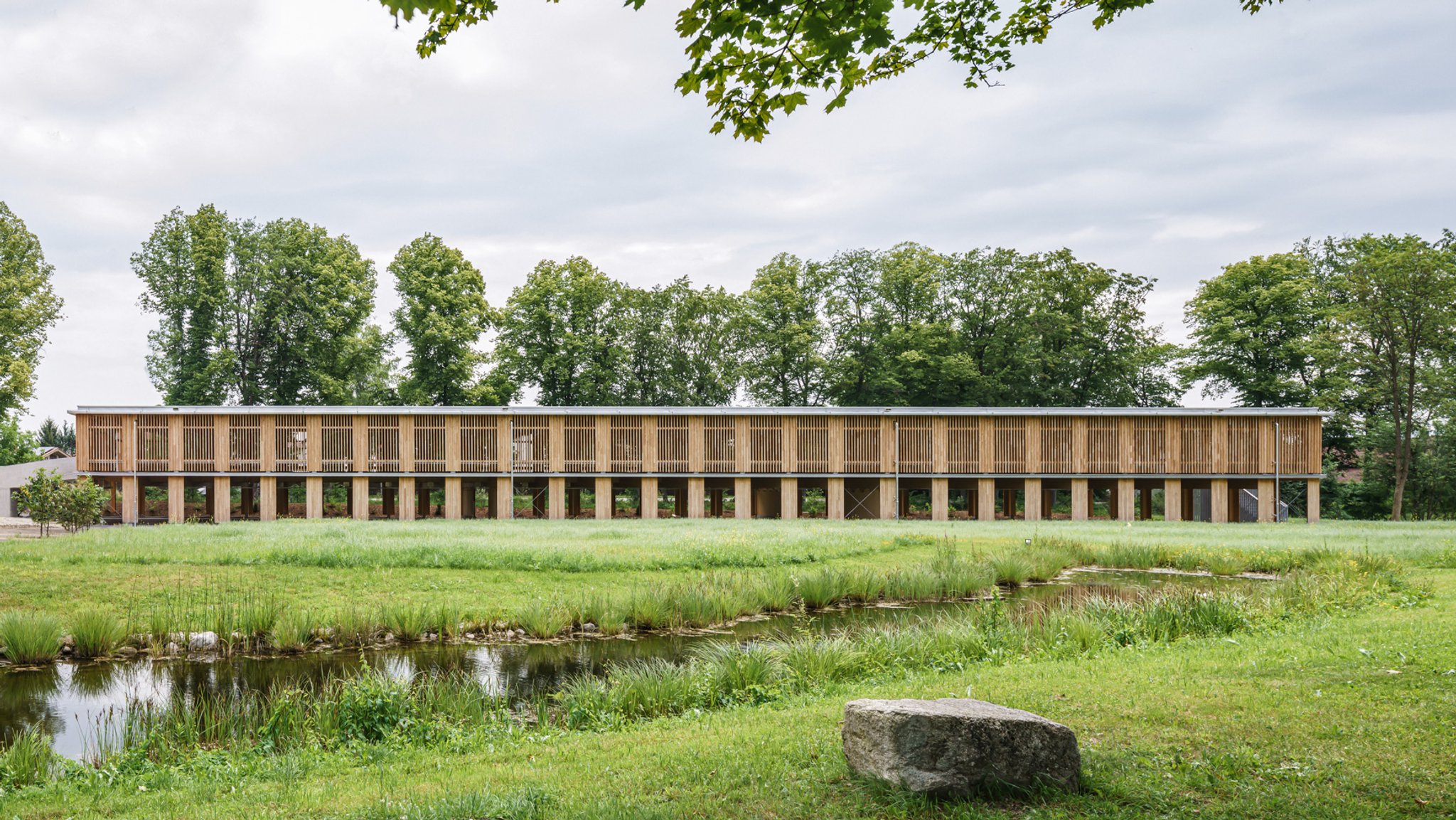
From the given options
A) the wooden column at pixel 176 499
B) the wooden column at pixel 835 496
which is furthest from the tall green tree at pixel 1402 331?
the wooden column at pixel 176 499

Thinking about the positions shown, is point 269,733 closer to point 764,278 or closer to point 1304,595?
point 1304,595

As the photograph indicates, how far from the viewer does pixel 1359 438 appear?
4538cm

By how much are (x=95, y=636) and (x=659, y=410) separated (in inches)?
1086

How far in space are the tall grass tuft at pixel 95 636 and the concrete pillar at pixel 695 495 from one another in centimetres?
2815

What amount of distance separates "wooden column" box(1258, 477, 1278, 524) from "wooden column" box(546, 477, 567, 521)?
1157 inches

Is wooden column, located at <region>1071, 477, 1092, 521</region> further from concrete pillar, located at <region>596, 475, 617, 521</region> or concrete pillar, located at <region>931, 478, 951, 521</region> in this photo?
concrete pillar, located at <region>596, 475, 617, 521</region>

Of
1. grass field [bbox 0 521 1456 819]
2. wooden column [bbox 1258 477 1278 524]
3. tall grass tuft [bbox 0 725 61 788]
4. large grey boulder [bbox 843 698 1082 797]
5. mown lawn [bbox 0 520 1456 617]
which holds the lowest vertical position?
wooden column [bbox 1258 477 1278 524]

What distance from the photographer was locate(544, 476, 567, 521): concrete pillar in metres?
39.4

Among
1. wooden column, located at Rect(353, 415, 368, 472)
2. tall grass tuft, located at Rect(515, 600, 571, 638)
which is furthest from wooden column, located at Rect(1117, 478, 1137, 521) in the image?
wooden column, located at Rect(353, 415, 368, 472)

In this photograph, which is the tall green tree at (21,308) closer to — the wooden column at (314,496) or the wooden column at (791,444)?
the wooden column at (314,496)

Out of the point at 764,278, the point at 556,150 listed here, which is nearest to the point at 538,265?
the point at 764,278

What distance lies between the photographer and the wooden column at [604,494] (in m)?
39.0

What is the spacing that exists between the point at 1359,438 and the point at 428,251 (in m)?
47.6

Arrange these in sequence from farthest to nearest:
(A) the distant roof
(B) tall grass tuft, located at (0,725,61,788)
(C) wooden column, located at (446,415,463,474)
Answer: (C) wooden column, located at (446,415,463,474) < (A) the distant roof < (B) tall grass tuft, located at (0,725,61,788)
